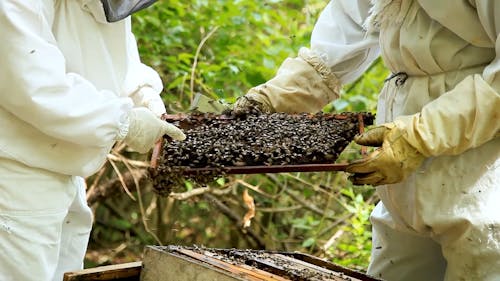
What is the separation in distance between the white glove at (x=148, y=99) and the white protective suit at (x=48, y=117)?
33 cm

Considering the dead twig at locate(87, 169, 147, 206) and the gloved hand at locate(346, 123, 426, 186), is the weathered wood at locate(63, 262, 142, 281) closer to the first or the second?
the gloved hand at locate(346, 123, 426, 186)

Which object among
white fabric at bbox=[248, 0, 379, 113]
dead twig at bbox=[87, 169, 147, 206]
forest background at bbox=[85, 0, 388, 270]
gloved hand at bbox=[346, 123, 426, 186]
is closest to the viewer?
gloved hand at bbox=[346, 123, 426, 186]

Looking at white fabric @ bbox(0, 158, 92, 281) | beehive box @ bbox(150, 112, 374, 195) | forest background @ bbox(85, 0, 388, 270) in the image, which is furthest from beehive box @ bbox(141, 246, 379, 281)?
forest background @ bbox(85, 0, 388, 270)

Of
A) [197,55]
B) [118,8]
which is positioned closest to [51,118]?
[118,8]

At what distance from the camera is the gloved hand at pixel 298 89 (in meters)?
3.48

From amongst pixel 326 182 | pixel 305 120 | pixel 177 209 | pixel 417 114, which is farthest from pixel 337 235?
pixel 417 114

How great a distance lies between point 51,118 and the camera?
279cm

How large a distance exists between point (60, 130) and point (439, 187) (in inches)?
56.3

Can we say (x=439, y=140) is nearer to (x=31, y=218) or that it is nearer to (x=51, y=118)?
(x=51, y=118)

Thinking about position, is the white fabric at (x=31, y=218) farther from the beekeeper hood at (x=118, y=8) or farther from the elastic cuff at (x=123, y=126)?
the beekeeper hood at (x=118, y=8)

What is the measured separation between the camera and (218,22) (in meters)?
5.15

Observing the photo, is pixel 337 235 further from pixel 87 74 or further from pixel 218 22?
pixel 87 74

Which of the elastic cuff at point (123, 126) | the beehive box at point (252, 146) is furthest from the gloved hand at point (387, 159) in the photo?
the elastic cuff at point (123, 126)

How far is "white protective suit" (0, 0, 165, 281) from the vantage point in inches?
108
